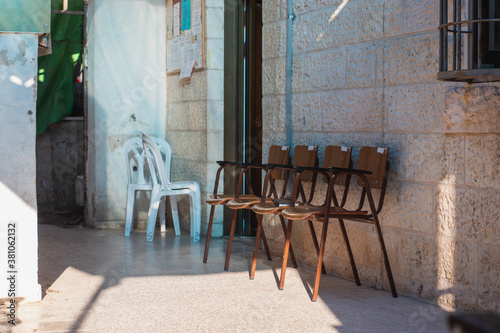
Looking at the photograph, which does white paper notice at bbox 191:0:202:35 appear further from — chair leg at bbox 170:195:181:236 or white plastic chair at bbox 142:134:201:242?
chair leg at bbox 170:195:181:236

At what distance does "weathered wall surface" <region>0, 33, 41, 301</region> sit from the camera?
361 centimetres

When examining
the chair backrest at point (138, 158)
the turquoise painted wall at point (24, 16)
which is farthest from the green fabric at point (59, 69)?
the turquoise painted wall at point (24, 16)

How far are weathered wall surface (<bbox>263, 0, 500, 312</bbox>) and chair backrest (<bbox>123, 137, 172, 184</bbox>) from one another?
221cm

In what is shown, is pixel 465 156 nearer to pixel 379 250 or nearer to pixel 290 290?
pixel 379 250

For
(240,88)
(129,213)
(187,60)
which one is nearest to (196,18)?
(187,60)

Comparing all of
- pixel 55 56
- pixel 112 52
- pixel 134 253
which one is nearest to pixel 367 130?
pixel 134 253

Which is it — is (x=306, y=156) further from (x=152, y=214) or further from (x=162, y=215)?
(x=162, y=215)

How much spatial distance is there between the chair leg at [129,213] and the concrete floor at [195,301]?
1.02 meters

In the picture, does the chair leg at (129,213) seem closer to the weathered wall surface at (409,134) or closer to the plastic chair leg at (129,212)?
the plastic chair leg at (129,212)

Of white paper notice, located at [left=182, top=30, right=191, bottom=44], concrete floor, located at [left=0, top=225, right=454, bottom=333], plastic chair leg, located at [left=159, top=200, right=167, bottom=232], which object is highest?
white paper notice, located at [left=182, top=30, right=191, bottom=44]

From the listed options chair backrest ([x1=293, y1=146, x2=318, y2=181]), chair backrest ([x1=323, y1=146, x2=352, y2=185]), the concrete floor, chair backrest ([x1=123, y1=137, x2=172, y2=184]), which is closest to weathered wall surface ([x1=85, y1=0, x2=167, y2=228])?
chair backrest ([x1=123, y1=137, x2=172, y2=184])

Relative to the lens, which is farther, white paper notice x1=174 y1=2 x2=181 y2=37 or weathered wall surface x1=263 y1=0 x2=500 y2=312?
white paper notice x1=174 y1=2 x2=181 y2=37

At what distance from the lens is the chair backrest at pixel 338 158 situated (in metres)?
4.25

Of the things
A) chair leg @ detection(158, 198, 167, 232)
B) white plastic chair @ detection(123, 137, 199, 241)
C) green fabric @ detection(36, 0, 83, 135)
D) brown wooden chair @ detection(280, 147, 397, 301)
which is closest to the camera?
brown wooden chair @ detection(280, 147, 397, 301)
